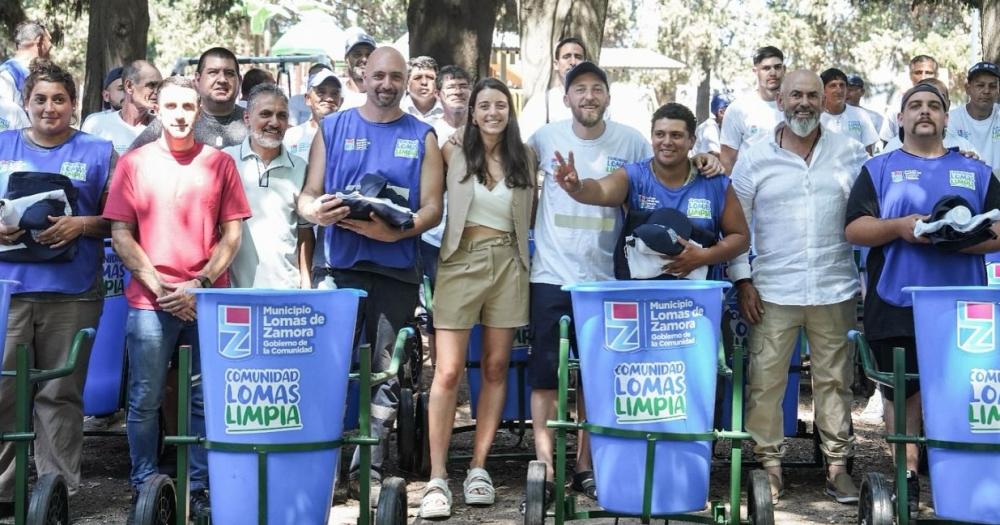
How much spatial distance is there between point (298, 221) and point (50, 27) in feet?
39.6

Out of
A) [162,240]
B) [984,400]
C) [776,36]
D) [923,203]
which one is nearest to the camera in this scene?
[984,400]

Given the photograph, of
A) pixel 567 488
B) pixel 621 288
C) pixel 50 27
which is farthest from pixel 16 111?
pixel 50 27

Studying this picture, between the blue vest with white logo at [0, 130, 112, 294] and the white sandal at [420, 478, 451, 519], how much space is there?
189 cm

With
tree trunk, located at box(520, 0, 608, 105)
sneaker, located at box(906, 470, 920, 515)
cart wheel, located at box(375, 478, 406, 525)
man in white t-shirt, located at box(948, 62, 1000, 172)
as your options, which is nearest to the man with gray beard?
sneaker, located at box(906, 470, 920, 515)

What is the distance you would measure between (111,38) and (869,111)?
25.6 feet

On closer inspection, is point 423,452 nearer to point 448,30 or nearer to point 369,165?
point 369,165

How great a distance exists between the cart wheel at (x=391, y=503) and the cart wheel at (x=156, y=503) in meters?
0.83

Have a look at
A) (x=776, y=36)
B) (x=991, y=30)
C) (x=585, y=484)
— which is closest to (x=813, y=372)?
(x=585, y=484)

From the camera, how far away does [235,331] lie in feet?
17.9

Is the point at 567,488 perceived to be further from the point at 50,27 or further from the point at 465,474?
the point at 50,27

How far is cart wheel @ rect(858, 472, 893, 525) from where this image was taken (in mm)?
5738

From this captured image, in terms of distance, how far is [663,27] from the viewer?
52938 millimetres

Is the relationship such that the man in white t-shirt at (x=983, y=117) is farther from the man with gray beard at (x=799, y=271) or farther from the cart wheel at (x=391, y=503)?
the cart wheel at (x=391, y=503)

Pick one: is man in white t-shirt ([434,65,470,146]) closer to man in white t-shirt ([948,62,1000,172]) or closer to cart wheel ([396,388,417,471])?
cart wheel ([396,388,417,471])
